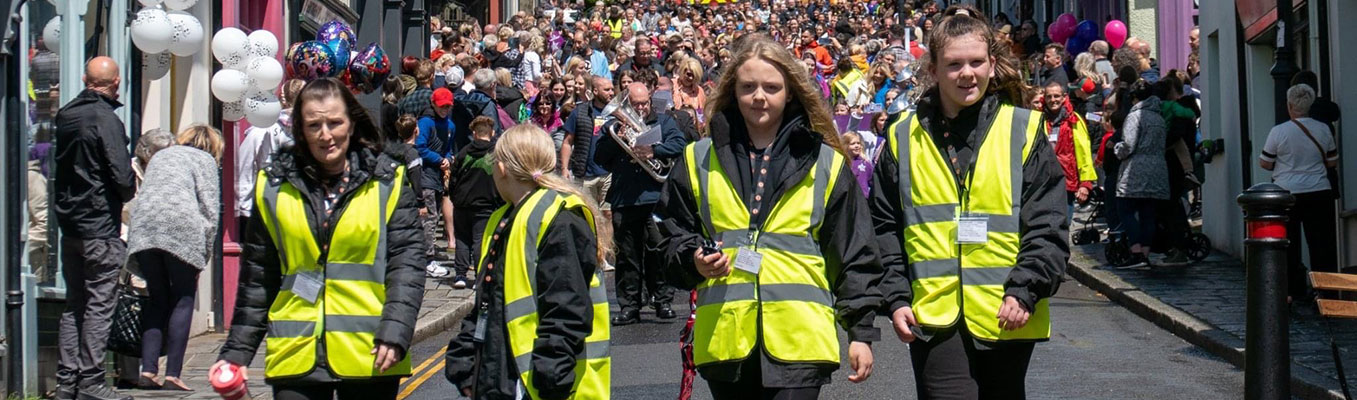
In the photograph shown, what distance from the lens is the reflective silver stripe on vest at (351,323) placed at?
5371mm

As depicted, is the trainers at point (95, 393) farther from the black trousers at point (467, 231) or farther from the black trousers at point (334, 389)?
the black trousers at point (467, 231)

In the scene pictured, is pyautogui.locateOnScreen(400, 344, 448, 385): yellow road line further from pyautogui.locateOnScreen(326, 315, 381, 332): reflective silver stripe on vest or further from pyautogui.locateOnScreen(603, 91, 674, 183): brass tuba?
pyautogui.locateOnScreen(326, 315, 381, 332): reflective silver stripe on vest

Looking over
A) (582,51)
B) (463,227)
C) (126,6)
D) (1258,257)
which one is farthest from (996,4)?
(1258,257)

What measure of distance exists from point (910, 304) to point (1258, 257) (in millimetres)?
2522

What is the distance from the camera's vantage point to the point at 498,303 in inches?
215

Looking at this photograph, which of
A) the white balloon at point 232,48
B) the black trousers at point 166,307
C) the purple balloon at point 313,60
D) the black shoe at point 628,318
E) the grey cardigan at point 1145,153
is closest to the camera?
the black trousers at point 166,307

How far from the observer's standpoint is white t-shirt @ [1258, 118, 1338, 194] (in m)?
12.9

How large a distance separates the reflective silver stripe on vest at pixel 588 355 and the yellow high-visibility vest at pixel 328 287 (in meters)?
0.41

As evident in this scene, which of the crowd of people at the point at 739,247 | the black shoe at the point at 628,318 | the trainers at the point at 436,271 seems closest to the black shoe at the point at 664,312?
the black shoe at the point at 628,318

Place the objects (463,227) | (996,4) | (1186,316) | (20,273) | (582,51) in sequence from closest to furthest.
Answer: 1. (20,273)
2. (1186,316)
3. (463,227)
4. (582,51)
5. (996,4)

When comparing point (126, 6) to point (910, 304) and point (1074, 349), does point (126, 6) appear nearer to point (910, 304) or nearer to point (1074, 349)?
point (1074, 349)

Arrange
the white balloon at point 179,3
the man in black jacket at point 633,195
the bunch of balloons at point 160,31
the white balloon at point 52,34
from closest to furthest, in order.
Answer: the white balloon at point 52,34 < the bunch of balloons at point 160,31 < the white balloon at point 179,3 < the man in black jacket at point 633,195

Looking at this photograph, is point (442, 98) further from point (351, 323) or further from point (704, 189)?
point (704, 189)

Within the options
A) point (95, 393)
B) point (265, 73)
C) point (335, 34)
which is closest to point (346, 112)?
point (95, 393)
